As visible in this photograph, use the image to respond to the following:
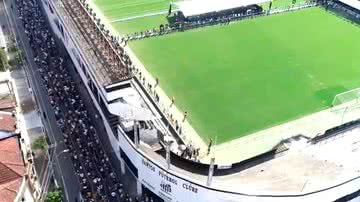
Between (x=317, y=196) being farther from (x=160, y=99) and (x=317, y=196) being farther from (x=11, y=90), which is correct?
(x=11, y=90)

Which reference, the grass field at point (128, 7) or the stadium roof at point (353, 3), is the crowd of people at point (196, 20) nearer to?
the grass field at point (128, 7)

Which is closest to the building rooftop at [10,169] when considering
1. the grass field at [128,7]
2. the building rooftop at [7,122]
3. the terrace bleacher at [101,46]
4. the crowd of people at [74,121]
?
the building rooftop at [7,122]

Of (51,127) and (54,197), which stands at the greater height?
(51,127)

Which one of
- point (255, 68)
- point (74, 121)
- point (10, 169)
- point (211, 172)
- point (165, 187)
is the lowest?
point (10, 169)

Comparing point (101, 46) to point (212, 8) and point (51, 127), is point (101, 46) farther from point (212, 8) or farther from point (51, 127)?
point (212, 8)

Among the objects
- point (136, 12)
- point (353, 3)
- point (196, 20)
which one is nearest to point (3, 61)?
point (136, 12)

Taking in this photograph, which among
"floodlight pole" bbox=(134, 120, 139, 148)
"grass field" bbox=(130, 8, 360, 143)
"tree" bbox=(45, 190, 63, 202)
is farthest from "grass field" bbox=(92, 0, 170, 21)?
"tree" bbox=(45, 190, 63, 202)
